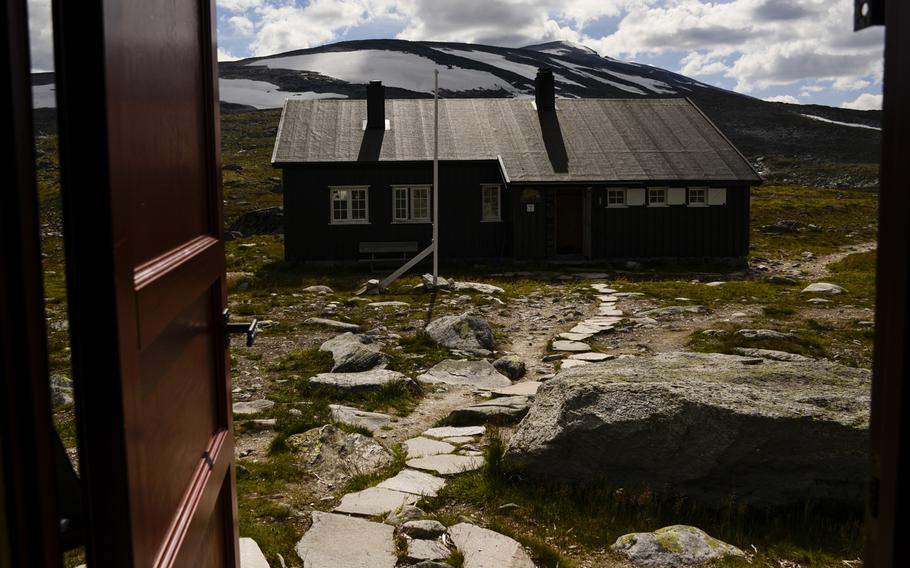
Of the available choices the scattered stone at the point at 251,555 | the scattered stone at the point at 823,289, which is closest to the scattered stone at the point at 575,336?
the scattered stone at the point at 823,289

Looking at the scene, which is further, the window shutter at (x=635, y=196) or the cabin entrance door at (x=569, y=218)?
the cabin entrance door at (x=569, y=218)

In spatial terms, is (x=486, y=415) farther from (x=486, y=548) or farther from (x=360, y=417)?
(x=486, y=548)

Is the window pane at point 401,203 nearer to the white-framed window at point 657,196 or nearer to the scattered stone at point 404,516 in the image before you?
the white-framed window at point 657,196

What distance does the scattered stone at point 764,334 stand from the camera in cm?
1119

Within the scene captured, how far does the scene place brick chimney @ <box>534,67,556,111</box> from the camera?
25.6 m

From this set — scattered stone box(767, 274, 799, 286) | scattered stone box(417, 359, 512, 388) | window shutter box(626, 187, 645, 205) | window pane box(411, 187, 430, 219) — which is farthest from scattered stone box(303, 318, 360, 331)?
window shutter box(626, 187, 645, 205)

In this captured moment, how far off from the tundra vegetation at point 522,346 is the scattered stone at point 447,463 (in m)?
A: 0.13

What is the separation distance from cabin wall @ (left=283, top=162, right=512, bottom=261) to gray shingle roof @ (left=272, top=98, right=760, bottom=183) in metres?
0.39

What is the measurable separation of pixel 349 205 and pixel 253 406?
49.6 ft

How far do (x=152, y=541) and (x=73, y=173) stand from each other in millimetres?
843

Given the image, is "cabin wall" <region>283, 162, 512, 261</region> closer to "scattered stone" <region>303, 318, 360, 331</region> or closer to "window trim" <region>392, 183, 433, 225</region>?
"window trim" <region>392, 183, 433, 225</region>

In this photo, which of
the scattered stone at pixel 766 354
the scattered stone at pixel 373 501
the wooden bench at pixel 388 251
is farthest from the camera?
the wooden bench at pixel 388 251

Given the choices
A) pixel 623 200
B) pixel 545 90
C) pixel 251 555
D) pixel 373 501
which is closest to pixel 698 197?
pixel 623 200

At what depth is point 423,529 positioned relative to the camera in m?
4.87
